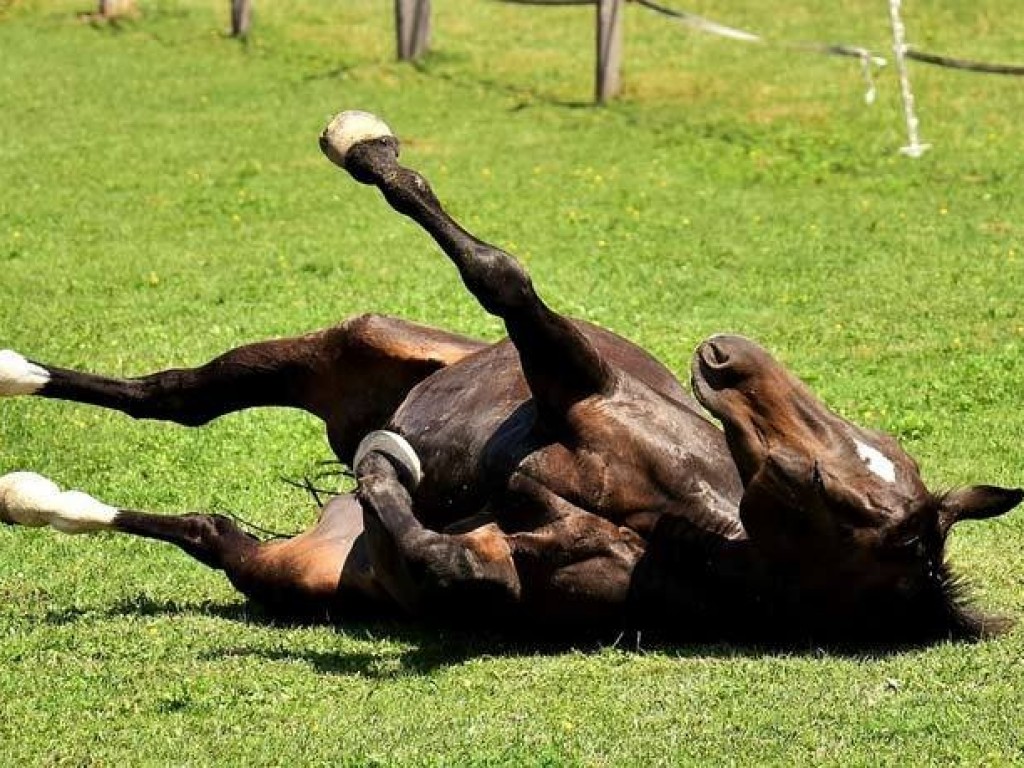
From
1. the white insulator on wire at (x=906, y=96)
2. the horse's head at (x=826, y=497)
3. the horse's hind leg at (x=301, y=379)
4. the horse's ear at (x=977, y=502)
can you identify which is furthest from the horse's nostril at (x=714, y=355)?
the white insulator on wire at (x=906, y=96)

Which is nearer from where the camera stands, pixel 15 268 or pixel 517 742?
pixel 517 742

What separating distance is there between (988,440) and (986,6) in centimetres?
1693

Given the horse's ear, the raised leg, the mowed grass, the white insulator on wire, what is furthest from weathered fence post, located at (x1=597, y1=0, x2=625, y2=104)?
the horse's ear

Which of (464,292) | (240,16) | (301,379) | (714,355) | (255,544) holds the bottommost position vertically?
(240,16)

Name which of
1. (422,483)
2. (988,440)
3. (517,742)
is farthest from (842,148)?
(517,742)

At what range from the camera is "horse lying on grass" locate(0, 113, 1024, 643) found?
5984mm

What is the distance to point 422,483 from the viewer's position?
7.14 m

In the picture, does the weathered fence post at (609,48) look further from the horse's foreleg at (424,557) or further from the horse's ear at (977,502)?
the horse's ear at (977,502)

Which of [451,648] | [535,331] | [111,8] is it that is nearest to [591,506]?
[535,331]

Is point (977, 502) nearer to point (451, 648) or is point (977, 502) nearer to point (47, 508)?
point (451, 648)

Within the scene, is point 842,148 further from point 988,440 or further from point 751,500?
point 751,500

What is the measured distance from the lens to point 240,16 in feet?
83.4

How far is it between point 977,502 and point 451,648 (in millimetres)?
1785

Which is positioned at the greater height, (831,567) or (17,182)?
(831,567)
